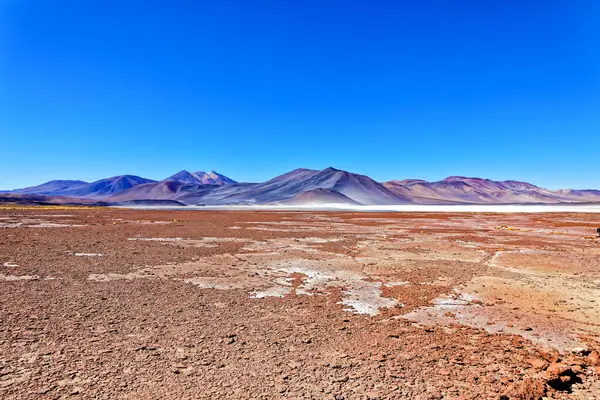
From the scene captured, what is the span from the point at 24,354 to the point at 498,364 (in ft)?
19.7

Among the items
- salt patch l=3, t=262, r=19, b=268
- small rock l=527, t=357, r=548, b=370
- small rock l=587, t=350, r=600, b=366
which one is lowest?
small rock l=527, t=357, r=548, b=370

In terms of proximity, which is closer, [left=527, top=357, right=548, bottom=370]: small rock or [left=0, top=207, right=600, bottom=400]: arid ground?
[left=0, top=207, right=600, bottom=400]: arid ground

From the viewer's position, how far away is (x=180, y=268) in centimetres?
1107

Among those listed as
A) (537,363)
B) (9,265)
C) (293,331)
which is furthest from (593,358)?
(9,265)

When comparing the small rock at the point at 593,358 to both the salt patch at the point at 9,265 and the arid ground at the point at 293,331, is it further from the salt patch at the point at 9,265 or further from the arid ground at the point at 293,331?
the salt patch at the point at 9,265

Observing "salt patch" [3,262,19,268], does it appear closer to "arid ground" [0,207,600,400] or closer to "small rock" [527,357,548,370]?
"arid ground" [0,207,600,400]

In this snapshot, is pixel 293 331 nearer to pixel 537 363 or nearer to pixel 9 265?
pixel 537 363

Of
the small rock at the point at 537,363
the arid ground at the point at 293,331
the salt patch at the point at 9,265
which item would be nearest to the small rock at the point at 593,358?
the arid ground at the point at 293,331

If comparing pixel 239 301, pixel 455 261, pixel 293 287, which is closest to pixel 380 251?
pixel 455 261

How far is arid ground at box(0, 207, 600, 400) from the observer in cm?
405

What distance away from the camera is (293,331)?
18.9 ft

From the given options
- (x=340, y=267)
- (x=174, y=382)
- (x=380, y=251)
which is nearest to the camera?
(x=174, y=382)

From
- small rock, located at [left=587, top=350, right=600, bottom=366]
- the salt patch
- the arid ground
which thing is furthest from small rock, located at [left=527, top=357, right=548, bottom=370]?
the salt patch

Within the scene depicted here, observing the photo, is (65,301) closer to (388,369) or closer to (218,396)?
(218,396)
